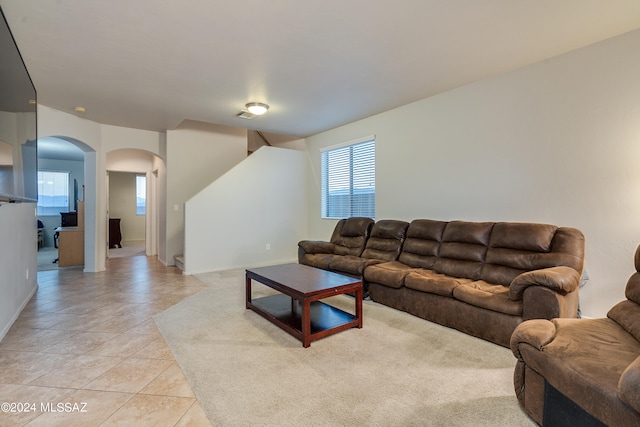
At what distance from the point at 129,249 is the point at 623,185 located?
9504mm

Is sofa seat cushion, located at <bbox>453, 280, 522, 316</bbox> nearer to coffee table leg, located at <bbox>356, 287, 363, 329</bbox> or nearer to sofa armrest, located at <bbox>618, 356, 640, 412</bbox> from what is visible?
coffee table leg, located at <bbox>356, 287, 363, 329</bbox>

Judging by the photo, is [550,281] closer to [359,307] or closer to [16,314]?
[359,307]

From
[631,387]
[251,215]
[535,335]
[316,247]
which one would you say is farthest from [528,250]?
[251,215]

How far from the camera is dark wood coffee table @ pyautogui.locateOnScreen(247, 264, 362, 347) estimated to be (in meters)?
2.57

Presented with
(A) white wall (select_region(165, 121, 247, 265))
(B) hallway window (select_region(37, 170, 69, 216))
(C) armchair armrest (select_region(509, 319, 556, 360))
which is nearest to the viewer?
(C) armchair armrest (select_region(509, 319, 556, 360))

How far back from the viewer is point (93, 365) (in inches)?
86.7

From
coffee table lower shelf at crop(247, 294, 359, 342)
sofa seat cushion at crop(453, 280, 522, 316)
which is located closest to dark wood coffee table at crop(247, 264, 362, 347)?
coffee table lower shelf at crop(247, 294, 359, 342)

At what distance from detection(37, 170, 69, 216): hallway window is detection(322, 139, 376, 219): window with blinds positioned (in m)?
7.80

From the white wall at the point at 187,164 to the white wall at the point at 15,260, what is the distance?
2021 millimetres

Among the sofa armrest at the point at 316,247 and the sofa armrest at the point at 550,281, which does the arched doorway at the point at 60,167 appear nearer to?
the sofa armrest at the point at 316,247

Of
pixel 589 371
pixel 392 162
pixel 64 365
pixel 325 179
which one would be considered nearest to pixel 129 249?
pixel 325 179

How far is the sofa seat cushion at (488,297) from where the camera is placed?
2406 mm

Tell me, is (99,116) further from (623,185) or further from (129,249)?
(623,185)

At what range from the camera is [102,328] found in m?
2.87
